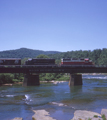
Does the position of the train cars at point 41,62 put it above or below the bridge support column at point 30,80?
above

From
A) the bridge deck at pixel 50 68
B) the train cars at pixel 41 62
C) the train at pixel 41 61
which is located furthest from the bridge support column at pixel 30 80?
the train at pixel 41 61

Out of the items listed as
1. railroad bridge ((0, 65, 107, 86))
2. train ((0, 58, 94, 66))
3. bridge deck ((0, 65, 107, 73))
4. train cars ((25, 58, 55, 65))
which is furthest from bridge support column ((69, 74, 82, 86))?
train cars ((25, 58, 55, 65))

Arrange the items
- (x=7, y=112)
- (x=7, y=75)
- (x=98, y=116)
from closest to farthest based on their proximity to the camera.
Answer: (x=98, y=116)
(x=7, y=112)
(x=7, y=75)

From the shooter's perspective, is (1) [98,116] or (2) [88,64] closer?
(1) [98,116]

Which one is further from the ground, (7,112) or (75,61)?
(75,61)

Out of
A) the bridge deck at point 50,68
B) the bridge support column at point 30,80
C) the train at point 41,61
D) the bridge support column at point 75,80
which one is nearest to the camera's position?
the bridge deck at point 50,68

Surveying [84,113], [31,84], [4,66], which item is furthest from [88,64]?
[84,113]

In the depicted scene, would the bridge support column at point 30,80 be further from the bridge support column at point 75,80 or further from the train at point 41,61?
the bridge support column at point 75,80

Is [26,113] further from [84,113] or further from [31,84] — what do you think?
[31,84]

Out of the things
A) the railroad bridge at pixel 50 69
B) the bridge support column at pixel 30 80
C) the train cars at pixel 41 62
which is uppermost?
the train cars at pixel 41 62

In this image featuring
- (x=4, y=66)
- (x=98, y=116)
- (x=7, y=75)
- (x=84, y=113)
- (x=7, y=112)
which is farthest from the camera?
(x=7, y=75)

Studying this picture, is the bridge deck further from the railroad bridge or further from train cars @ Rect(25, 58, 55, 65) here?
train cars @ Rect(25, 58, 55, 65)

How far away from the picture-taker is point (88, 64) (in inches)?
2452

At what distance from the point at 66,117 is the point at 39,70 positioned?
4096 centimetres
